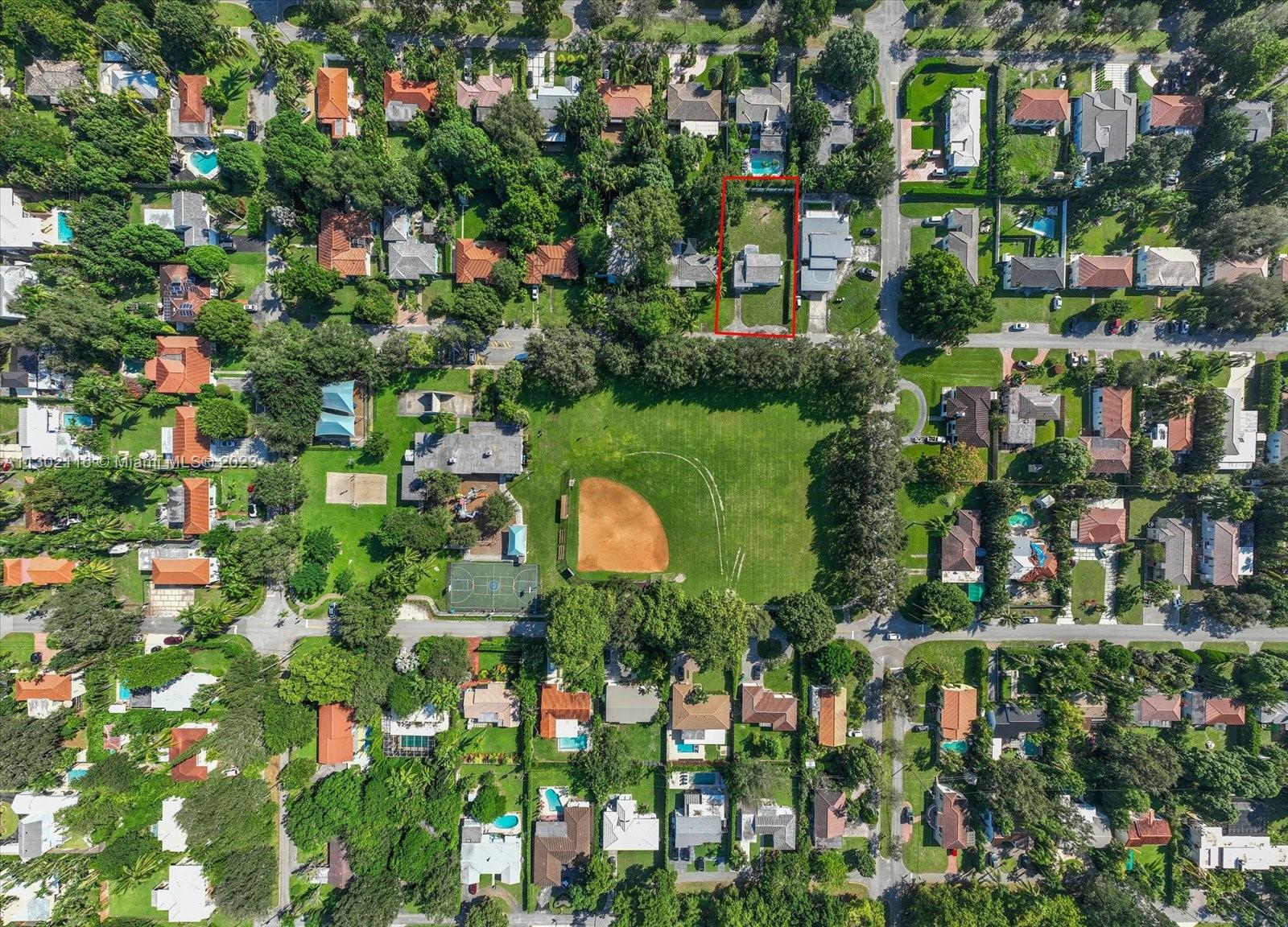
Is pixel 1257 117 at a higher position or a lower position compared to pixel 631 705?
higher

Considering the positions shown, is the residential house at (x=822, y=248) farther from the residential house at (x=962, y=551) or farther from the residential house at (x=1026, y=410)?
the residential house at (x=962, y=551)

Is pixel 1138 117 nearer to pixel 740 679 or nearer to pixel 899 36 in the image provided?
pixel 899 36

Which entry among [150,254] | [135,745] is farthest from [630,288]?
[135,745]

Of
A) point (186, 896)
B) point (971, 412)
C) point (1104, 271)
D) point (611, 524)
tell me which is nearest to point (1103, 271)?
point (1104, 271)

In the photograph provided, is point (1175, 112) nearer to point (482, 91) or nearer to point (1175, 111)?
point (1175, 111)

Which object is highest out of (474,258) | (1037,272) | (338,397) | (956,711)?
(474,258)

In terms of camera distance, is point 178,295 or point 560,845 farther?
point 560,845

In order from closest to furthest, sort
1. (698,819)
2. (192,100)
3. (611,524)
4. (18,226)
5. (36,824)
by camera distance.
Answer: (18,226) < (36,824) < (192,100) < (698,819) < (611,524)
